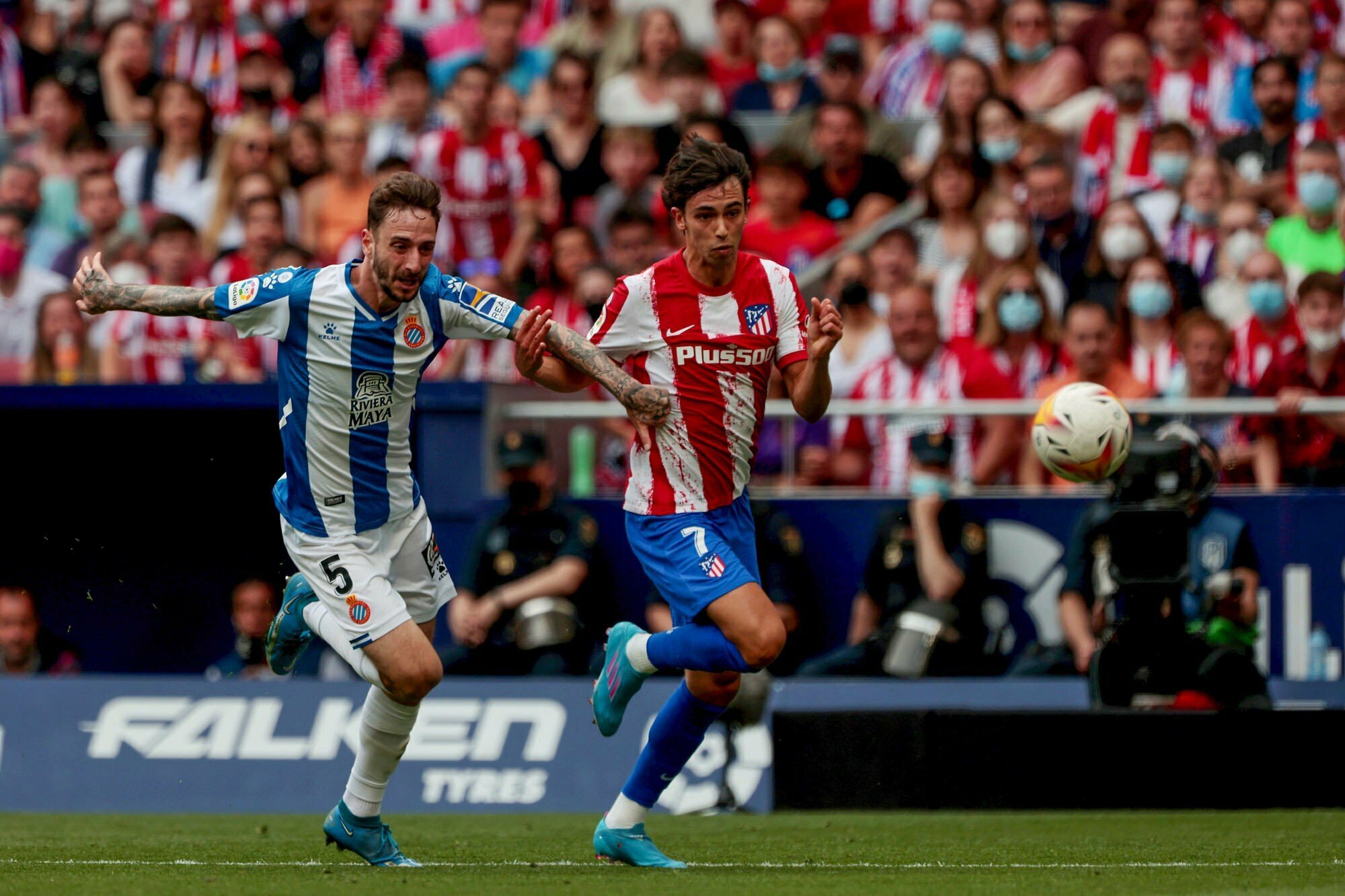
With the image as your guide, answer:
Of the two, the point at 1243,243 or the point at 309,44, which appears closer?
the point at 1243,243

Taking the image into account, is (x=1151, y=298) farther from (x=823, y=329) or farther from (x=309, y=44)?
(x=309, y=44)

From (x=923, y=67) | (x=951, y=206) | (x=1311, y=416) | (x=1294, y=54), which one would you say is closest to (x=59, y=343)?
(x=951, y=206)

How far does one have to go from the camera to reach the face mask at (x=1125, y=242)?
1161 cm

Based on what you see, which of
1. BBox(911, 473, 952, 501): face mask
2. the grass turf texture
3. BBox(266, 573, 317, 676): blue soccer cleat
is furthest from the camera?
BBox(911, 473, 952, 501): face mask

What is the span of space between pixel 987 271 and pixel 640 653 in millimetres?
5586

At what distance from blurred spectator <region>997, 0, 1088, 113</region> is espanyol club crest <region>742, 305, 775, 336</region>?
7010 millimetres

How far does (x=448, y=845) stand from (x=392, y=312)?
2.33 metres

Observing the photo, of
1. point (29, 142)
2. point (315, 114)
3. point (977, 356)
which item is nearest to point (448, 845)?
point (977, 356)

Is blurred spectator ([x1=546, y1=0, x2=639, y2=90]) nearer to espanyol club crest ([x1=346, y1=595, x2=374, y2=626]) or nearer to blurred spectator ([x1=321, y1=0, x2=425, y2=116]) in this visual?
blurred spectator ([x1=321, y1=0, x2=425, y2=116])

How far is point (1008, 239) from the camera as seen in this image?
39.0 feet

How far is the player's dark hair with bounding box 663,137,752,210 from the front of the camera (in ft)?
22.7

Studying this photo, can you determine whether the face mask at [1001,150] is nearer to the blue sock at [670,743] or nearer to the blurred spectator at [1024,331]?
the blurred spectator at [1024,331]

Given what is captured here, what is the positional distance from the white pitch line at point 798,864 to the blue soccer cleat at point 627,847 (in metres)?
0.06

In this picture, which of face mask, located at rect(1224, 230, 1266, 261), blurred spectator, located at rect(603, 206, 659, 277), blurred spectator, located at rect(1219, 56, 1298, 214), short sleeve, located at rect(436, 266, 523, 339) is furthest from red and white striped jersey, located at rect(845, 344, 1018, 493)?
short sleeve, located at rect(436, 266, 523, 339)
